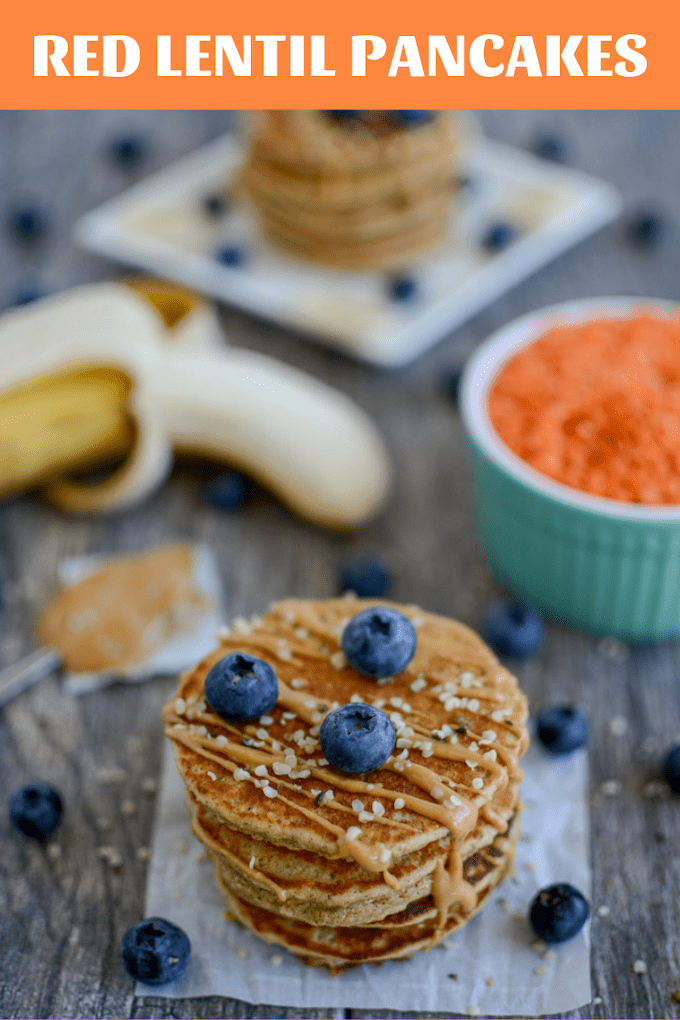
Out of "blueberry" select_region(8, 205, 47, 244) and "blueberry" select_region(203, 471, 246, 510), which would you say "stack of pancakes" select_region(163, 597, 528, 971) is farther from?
"blueberry" select_region(8, 205, 47, 244)

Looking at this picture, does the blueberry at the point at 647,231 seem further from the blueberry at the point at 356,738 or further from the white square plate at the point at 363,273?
the blueberry at the point at 356,738

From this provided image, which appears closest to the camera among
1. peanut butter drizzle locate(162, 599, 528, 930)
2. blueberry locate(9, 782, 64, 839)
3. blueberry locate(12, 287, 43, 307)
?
peanut butter drizzle locate(162, 599, 528, 930)

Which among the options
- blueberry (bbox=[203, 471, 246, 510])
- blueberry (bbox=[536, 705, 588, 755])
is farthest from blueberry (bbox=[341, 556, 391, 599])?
blueberry (bbox=[536, 705, 588, 755])

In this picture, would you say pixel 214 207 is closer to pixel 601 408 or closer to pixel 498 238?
pixel 498 238

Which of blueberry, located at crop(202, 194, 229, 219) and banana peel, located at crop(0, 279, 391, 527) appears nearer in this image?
banana peel, located at crop(0, 279, 391, 527)

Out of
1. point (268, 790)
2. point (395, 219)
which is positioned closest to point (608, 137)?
point (395, 219)

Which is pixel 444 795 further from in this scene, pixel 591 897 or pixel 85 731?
pixel 85 731

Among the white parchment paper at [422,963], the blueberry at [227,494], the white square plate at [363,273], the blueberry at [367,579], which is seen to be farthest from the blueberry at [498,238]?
the white parchment paper at [422,963]
